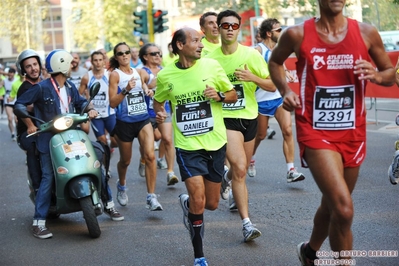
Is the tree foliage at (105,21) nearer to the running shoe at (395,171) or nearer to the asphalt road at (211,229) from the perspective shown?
the asphalt road at (211,229)

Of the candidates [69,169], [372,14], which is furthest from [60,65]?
[372,14]

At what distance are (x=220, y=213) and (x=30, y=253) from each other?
2235 millimetres

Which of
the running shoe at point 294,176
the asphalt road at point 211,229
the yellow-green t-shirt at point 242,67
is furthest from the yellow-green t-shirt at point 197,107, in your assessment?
the running shoe at point 294,176

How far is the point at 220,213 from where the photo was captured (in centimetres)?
895

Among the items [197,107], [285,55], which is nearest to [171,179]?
[197,107]

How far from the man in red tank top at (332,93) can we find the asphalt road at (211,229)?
1.24 meters

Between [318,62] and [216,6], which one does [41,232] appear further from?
[216,6]

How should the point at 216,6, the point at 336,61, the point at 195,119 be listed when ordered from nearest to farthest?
the point at 336,61
the point at 195,119
the point at 216,6

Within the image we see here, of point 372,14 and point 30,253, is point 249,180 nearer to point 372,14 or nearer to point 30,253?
point 30,253

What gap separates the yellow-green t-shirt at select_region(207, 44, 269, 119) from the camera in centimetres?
801

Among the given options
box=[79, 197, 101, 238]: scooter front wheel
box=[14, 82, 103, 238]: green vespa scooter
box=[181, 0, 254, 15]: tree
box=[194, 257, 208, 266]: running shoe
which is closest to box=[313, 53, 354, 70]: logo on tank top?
box=[194, 257, 208, 266]: running shoe

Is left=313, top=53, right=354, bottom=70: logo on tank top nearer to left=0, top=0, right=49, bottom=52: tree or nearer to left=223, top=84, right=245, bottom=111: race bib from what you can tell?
left=223, top=84, right=245, bottom=111: race bib

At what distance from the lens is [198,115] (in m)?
6.82

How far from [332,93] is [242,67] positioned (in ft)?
8.69
